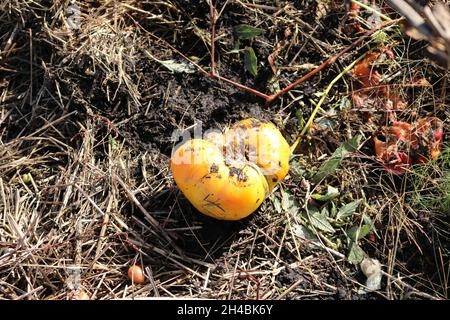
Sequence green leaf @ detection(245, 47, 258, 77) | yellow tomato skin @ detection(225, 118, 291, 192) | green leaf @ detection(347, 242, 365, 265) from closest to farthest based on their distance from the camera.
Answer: yellow tomato skin @ detection(225, 118, 291, 192)
green leaf @ detection(347, 242, 365, 265)
green leaf @ detection(245, 47, 258, 77)

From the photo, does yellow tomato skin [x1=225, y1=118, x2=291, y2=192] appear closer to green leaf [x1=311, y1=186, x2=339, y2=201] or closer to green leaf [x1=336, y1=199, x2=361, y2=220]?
green leaf [x1=311, y1=186, x2=339, y2=201]

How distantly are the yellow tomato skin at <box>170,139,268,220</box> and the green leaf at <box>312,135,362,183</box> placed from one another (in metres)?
0.42

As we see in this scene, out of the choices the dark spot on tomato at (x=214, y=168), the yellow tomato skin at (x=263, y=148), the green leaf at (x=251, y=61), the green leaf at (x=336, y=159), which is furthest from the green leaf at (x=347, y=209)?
the green leaf at (x=251, y=61)

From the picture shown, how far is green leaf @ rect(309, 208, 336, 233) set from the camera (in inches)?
115

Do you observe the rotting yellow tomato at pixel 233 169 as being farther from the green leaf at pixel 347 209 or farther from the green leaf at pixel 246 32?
the green leaf at pixel 246 32

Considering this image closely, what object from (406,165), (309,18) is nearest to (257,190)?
(406,165)

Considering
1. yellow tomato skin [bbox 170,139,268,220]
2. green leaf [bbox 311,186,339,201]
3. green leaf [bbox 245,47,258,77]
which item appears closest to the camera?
yellow tomato skin [bbox 170,139,268,220]

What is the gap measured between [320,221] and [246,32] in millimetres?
1057

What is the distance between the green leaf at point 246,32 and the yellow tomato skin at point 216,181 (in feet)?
2.44

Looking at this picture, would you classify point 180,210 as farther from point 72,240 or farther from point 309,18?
point 309,18

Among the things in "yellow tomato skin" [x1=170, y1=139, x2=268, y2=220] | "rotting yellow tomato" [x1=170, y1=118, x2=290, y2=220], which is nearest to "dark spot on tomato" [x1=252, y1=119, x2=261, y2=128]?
"rotting yellow tomato" [x1=170, y1=118, x2=290, y2=220]

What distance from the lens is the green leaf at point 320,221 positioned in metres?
2.91

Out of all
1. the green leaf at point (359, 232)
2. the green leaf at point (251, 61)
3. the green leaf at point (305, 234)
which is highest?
the green leaf at point (251, 61)

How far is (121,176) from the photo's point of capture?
9.73 feet
